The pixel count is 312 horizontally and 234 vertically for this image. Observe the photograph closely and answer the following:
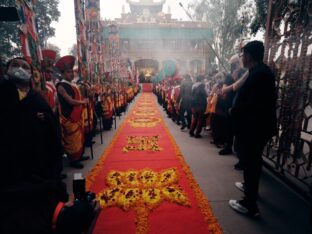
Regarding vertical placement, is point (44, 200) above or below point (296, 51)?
below

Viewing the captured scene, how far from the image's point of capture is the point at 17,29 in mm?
15484

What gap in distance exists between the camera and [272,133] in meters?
2.45

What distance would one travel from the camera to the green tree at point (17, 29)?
18166mm

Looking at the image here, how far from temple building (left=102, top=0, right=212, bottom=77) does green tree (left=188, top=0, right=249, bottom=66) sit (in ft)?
34.6

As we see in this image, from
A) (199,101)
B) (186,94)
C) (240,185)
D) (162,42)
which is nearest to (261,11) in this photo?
(186,94)

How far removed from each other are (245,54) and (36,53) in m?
2.96

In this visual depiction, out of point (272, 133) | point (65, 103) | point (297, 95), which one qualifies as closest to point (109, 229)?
point (272, 133)

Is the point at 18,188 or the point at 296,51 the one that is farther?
the point at 296,51

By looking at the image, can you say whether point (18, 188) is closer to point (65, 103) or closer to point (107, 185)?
point (107, 185)

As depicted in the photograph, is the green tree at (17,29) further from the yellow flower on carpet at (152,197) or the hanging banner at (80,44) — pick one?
the yellow flower on carpet at (152,197)

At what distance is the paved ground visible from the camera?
2.39m

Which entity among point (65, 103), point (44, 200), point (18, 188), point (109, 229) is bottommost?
point (109, 229)

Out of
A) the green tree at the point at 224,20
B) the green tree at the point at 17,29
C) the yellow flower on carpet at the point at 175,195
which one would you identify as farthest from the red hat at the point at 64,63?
the green tree at the point at 224,20

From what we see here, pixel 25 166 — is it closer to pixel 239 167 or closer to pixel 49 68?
pixel 239 167
